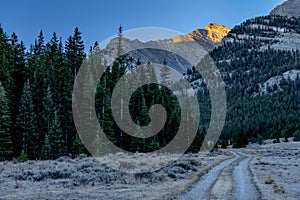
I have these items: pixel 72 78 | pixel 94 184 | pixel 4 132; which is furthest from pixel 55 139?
pixel 94 184

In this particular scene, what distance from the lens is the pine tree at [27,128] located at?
44.4 m

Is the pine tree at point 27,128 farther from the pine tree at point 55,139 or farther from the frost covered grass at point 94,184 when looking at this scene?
the frost covered grass at point 94,184

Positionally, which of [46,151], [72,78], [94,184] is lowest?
[94,184]

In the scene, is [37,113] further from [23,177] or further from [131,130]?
[23,177]

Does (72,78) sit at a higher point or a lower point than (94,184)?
higher

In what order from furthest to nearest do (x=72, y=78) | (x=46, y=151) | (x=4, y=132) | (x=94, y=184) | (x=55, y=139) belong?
(x=72, y=78), (x=55, y=139), (x=46, y=151), (x=4, y=132), (x=94, y=184)

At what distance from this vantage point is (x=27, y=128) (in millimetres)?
44406

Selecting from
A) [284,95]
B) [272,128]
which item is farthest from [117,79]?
[284,95]

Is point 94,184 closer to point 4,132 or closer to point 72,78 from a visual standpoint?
point 4,132

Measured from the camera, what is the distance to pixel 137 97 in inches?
2421

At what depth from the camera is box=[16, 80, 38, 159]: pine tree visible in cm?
4438

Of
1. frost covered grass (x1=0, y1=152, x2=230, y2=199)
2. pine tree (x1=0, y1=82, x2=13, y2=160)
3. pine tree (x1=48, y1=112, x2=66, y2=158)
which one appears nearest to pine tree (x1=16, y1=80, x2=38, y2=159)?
pine tree (x1=0, y1=82, x2=13, y2=160)

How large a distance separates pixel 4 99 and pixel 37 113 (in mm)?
8651

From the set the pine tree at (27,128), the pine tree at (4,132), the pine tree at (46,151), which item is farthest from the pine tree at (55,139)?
the pine tree at (4,132)
